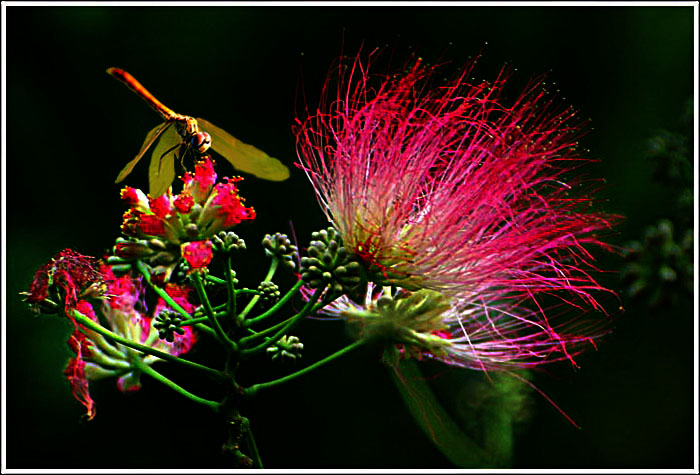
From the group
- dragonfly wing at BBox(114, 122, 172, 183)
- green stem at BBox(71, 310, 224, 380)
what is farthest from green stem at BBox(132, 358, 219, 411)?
dragonfly wing at BBox(114, 122, 172, 183)

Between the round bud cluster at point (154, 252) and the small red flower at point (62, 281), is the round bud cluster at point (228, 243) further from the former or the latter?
the small red flower at point (62, 281)

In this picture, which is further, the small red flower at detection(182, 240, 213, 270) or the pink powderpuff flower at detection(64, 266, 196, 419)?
the pink powderpuff flower at detection(64, 266, 196, 419)

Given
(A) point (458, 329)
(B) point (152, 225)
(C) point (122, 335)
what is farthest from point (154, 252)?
(A) point (458, 329)

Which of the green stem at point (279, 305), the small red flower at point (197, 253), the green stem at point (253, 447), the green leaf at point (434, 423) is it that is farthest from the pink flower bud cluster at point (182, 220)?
the green leaf at point (434, 423)

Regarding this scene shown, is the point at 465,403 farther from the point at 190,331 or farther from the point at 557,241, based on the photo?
the point at 190,331

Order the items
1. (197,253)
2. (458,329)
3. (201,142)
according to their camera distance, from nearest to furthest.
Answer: (197,253) → (201,142) → (458,329)

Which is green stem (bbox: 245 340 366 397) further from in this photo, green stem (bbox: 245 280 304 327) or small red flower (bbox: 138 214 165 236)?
small red flower (bbox: 138 214 165 236)

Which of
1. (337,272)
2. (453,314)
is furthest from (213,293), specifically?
(453,314)

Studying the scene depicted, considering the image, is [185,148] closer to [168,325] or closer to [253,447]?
[168,325]
